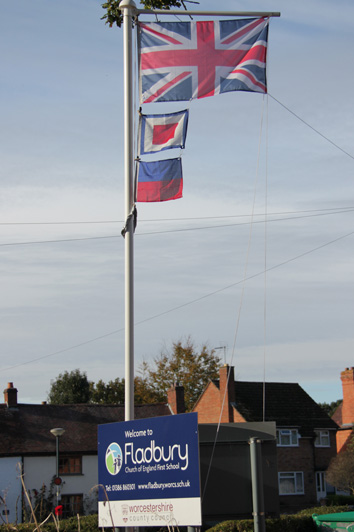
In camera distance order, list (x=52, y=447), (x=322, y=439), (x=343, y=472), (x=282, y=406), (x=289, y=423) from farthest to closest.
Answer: (x=282, y=406) < (x=322, y=439) < (x=289, y=423) < (x=52, y=447) < (x=343, y=472)

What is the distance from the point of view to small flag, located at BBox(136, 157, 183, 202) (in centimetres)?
1145

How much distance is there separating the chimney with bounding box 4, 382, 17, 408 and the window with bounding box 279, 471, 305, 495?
17.7 meters

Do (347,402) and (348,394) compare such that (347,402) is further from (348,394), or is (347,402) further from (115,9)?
(115,9)

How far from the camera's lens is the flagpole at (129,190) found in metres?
10.8

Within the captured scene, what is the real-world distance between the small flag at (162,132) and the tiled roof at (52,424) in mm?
33441

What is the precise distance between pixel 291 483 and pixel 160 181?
38424 millimetres

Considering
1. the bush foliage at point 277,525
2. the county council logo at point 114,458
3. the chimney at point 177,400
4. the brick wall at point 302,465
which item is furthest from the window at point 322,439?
the county council logo at point 114,458

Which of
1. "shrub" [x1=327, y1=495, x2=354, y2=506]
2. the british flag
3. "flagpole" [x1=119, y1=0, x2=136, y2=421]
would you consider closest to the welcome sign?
"flagpole" [x1=119, y1=0, x2=136, y2=421]

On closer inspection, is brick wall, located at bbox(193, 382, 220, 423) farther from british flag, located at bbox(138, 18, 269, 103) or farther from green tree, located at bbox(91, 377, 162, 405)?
british flag, located at bbox(138, 18, 269, 103)

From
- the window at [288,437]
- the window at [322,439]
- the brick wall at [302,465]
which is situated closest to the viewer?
the brick wall at [302,465]

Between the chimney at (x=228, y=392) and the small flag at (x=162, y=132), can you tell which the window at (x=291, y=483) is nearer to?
the chimney at (x=228, y=392)

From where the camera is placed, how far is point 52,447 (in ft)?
140

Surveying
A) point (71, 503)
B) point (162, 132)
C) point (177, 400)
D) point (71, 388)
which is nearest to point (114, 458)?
point (162, 132)

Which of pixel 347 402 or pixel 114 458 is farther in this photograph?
pixel 347 402
